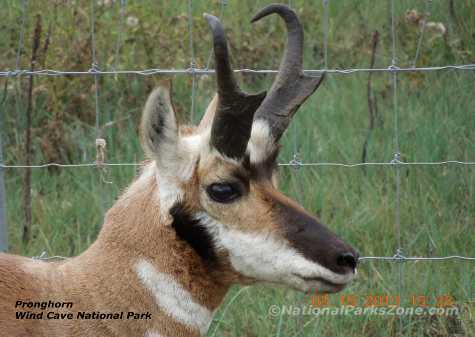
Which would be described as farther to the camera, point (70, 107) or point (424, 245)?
point (70, 107)

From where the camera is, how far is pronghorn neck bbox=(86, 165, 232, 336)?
3.27 metres

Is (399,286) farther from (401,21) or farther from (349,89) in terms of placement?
(401,21)

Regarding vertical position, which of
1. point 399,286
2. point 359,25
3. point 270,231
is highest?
point 359,25

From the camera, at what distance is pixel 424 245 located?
511cm

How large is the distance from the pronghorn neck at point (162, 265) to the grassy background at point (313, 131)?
129 centimetres

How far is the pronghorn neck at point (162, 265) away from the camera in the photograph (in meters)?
3.27

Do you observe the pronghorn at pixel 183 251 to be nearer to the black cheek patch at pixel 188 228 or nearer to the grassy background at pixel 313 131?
the black cheek patch at pixel 188 228

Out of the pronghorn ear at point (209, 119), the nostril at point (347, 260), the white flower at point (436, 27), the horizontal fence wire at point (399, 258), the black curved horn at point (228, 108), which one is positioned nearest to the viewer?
the black curved horn at point (228, 108)

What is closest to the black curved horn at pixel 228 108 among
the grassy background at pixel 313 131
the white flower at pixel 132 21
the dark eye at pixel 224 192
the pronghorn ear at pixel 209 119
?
the dark eye at pixel 224 192

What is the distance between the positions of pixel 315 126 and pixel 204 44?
46.8 inches

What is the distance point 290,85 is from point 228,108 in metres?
0.55

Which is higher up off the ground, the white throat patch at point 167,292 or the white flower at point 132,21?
the white flower at point 132,21

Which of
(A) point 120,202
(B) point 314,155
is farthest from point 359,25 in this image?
(A) point 120,202
